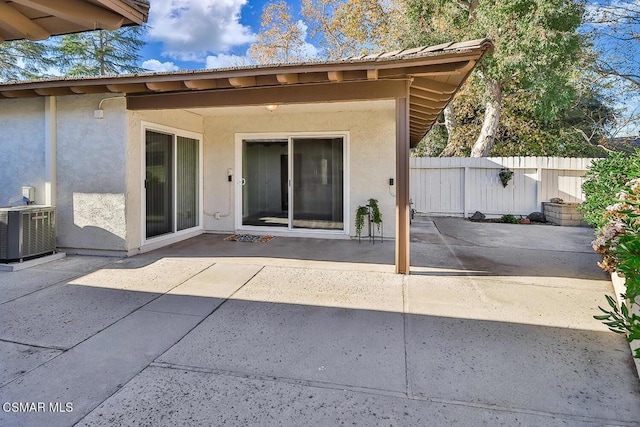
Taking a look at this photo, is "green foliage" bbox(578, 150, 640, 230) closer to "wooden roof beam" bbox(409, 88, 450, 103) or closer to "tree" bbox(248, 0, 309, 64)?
"wooden roof beam" bbox(409, 88, 450, 103)

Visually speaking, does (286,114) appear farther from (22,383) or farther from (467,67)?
(22,383)

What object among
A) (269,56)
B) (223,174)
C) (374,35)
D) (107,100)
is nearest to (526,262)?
(223,174)

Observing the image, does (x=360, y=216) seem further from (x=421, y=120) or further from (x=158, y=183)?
(x=158, y=183)

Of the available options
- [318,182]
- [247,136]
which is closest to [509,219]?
[318,182]

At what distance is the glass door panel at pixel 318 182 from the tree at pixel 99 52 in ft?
46.3

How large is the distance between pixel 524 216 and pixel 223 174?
33.0 ft

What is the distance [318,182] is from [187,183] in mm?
2932

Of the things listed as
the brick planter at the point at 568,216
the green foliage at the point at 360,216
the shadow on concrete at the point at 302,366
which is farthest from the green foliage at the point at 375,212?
the brick planter at the point at 568,216

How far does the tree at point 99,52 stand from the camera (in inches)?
654

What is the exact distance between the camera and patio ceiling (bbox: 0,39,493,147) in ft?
14.6

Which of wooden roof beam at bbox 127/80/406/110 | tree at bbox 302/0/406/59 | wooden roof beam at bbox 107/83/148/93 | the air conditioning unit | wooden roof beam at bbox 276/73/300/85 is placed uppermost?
tree at bbox 302/0/406/59

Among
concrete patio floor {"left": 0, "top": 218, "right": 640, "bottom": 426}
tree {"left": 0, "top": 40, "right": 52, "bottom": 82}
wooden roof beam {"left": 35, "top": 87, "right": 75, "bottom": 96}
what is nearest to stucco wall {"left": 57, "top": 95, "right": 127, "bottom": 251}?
wooden roof beam {"left": 35, "top": 87, "right": 75, "bottom": 96}

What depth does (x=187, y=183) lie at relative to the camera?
7934mm

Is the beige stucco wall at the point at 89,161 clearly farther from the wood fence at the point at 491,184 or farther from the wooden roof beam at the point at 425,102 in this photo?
the wood fence at the point at 491,184
